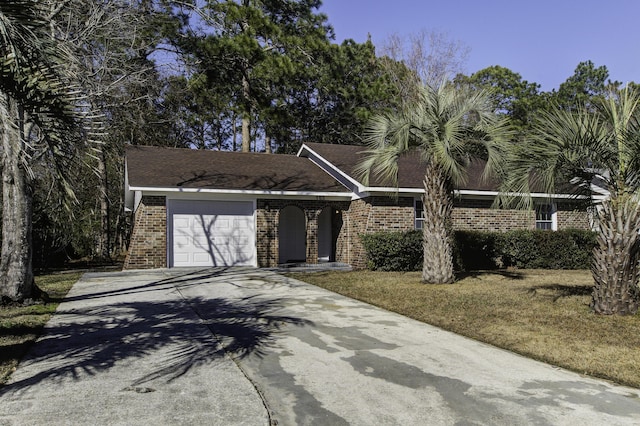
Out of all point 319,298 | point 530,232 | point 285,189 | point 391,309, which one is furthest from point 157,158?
point 530,232

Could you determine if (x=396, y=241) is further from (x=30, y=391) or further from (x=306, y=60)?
(x=306, y=60)

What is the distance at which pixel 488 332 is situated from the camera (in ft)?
23.5

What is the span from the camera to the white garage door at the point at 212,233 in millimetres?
16297

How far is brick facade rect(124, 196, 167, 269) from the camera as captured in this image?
15641mm

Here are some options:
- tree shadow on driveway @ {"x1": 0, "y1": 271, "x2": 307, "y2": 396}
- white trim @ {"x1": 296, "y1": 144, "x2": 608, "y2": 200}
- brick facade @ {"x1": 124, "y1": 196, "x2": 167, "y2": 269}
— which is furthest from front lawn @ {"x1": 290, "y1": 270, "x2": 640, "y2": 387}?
brick facade @ {"x1": 124, "y1": 196, "x2": 167, "y2": 269}

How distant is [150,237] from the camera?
15.8m

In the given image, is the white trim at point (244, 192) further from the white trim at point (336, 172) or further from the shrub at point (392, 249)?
the shrub at point (392, 249)

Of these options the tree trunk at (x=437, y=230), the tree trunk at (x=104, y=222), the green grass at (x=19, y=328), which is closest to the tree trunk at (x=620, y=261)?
the tree trunk at (x=437, y=230)

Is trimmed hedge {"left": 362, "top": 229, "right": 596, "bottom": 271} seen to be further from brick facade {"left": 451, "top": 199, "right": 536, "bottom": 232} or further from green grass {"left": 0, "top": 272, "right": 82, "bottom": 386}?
green grass {"left": 0, "top": 272, "right": 82, "bottom": 386}

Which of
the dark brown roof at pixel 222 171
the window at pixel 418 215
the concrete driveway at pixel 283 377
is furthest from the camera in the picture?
the window at pixel 418 215

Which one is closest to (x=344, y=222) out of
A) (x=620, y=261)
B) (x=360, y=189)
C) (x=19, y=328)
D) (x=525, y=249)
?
(x=360, y=189)

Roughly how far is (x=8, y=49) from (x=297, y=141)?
83.8 feet

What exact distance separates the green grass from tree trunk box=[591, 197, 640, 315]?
8342 mm

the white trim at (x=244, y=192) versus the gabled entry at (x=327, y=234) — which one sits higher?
the white trim at (x=244, y=192)
